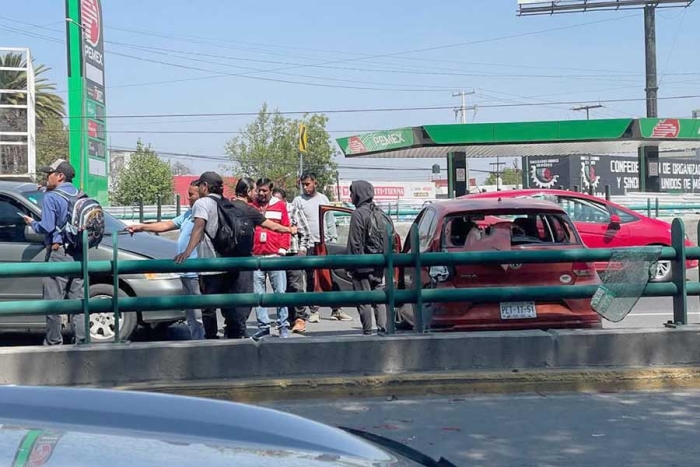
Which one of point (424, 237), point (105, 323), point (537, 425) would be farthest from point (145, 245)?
point (537, 425)

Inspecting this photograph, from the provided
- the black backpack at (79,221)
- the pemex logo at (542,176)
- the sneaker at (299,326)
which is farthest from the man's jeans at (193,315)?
the pemex logo at (542,176)

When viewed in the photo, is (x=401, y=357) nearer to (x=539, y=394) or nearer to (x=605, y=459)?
(x=539, y=394)

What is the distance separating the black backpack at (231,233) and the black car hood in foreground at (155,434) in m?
5.51

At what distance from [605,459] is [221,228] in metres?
4.35

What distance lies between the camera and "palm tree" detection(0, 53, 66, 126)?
1650 inches

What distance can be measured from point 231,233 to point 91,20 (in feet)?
73.6

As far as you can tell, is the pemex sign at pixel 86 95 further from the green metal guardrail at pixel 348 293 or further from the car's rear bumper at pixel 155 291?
the green metal guardrail at pixel 348 293

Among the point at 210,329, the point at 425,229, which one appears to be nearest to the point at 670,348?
the point at 425,229

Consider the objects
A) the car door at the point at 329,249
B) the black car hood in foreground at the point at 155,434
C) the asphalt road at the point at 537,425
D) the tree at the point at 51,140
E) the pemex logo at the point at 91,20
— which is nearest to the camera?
the black car hood in foreground at the point at 155,434

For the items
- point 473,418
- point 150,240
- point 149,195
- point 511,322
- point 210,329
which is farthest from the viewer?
point 149,195

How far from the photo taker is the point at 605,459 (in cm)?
557

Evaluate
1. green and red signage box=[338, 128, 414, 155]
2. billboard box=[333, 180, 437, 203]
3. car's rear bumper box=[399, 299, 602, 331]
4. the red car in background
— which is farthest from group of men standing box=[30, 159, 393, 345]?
billboard box=[333, 180, 437, 203]

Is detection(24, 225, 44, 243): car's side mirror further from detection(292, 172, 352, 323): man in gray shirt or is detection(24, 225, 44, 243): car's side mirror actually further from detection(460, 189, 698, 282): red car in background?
detection(460, 189, 698, 282): red car in background

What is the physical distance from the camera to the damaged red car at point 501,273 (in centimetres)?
798
